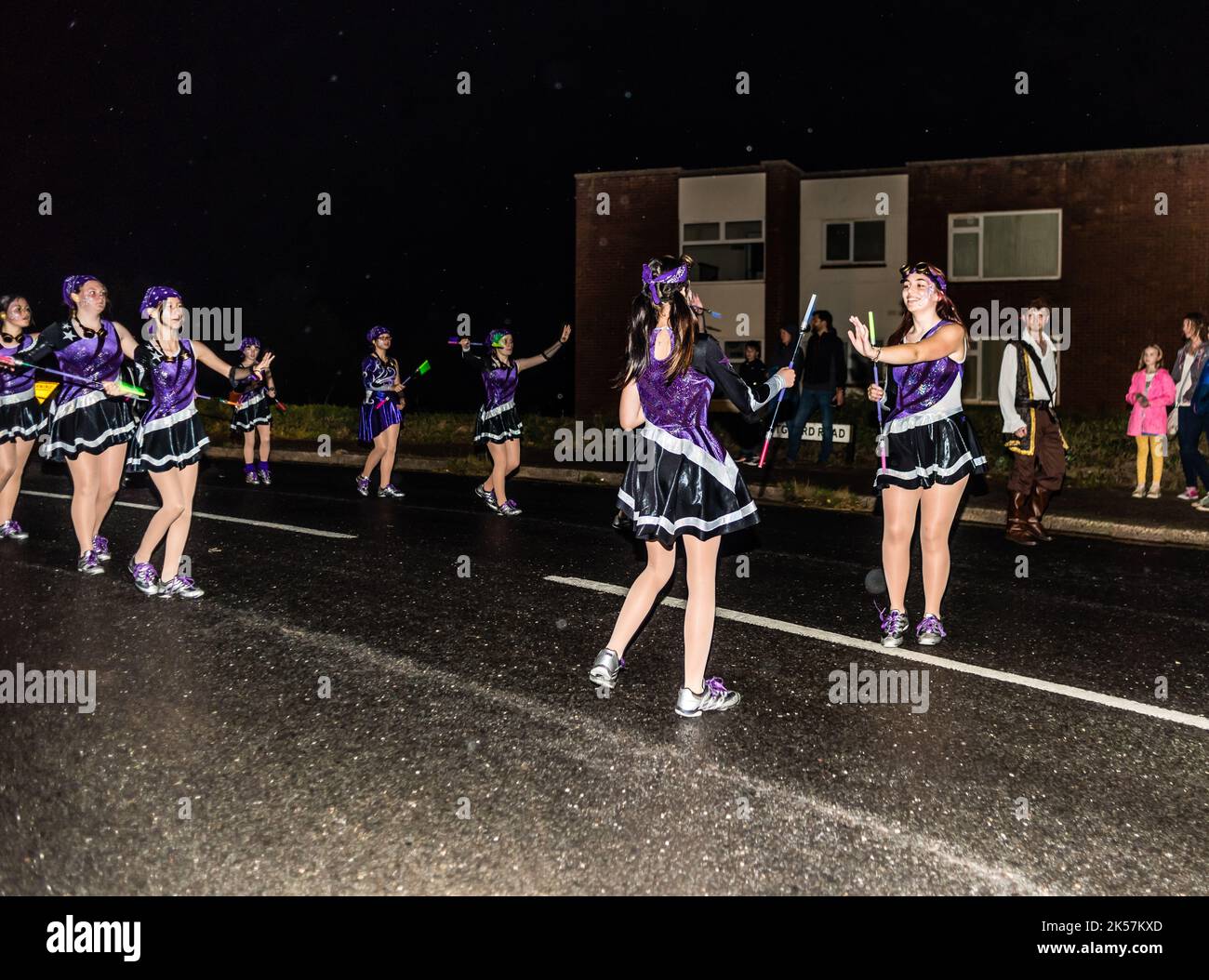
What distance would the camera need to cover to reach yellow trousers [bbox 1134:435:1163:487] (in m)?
12.5

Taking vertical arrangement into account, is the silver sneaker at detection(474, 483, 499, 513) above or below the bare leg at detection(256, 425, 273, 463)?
below

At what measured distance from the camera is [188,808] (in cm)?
398

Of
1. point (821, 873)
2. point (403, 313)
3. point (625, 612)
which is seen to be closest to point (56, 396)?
point (625, 612)

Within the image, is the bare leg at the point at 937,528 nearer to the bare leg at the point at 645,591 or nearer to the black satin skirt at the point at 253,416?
the bare leg at the point at 645,591

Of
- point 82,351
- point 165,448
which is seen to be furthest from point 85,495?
point 165,448

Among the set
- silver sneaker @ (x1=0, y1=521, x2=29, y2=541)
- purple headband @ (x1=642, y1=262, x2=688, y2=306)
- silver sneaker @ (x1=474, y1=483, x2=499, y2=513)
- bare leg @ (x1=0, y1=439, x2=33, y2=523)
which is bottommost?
silver sneaker @ (x1=0, y1=521, x2=29, y2=541)

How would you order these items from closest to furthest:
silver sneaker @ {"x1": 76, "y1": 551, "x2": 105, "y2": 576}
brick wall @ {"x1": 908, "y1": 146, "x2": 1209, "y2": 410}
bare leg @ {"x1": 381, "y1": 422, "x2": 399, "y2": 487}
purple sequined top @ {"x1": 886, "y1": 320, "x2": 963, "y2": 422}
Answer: purple sequined top @ {"x1": 886, "y1": 320, "x2": 963, "y2": 422}
silver sneaker @ {"x1": 76, "y1": 551, "x2": 105, "y2": 576}
bare leg @ {"x1": 381, "y1": 422, "x2": 399, "y2": 487}
brick wall @ {"x1": 908, "y1": 146, "x2": 1209, "y2": 410}

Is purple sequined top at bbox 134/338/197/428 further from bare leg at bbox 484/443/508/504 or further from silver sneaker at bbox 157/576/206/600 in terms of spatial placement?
bare leg at bbox 484/443/508/504

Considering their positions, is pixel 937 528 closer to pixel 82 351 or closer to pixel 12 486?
pixel 82 351

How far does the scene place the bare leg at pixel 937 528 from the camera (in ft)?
20.2

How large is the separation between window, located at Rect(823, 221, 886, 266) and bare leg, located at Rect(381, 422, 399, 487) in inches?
861

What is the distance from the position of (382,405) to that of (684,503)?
27.3 feet

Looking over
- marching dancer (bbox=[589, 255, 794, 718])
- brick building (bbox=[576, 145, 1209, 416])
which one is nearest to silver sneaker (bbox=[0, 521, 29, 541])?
marching dancer (bbox=[589, 255, 794, 718])

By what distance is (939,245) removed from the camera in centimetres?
3064
